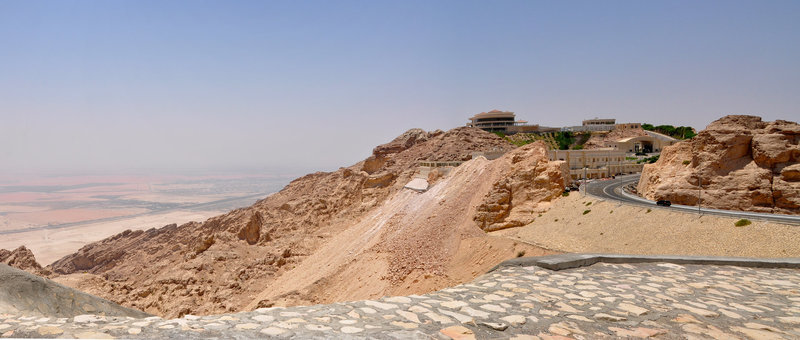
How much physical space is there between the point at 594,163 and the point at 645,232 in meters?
27.1

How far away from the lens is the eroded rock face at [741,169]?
70.7 ft

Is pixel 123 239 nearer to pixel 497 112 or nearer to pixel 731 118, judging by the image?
pixel 731 118

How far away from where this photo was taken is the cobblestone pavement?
14.3 ft

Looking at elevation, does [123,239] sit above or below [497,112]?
below

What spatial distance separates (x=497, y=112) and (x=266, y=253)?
175ft

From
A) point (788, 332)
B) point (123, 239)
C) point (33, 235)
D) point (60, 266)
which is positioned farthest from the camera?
point (33, 235)

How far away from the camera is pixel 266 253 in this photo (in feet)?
114

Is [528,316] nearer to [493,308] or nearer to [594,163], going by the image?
[493,308]

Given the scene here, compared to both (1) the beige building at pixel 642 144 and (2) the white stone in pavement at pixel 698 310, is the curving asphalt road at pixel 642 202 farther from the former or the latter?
(1) the beige building at pixel 642 144

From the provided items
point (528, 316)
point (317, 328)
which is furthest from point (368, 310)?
point (528, 316)

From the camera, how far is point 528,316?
5012mm

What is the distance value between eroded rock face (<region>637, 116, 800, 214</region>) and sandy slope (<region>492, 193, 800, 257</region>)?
377 cm

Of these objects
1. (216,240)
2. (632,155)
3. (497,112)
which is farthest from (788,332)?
(497,112)

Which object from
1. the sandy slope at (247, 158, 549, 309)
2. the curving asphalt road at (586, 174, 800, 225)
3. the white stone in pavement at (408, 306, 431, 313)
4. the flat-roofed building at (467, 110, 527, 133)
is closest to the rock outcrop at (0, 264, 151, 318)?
the white stone in pavement at (408, 306, 431, 313)
